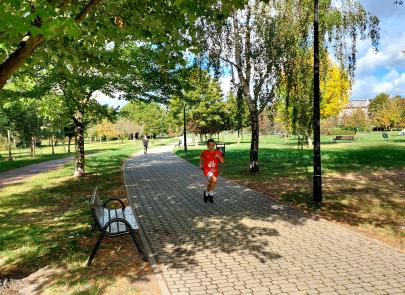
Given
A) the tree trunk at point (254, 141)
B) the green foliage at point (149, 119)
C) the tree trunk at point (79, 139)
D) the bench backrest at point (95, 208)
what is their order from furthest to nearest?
1. the green foliage at point (149, 119)
2. the tree trunk at point (79, 139)
3. the tree trunk at point (254, 141)
4. the bench backrest at point (95, 208)

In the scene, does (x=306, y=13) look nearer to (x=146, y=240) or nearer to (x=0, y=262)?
(x=146, y=240)

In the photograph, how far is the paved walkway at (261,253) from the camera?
5.23m

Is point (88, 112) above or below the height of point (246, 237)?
above

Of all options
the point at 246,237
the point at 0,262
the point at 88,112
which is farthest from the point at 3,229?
the point at 88,112

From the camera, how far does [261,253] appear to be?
650 cm

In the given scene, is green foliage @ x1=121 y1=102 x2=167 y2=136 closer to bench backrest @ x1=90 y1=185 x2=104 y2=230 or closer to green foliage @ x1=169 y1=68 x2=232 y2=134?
green foliage @ x1=169 y1=68 x2=232 y2=134

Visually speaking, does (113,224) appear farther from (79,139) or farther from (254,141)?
(79,139)

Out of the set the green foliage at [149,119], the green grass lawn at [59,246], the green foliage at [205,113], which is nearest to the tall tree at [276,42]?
the green grass lawn at [59,246]

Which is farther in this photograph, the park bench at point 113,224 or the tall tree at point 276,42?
the tall tree at point 276,42

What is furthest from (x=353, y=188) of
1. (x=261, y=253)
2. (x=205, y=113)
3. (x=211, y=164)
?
(x=205, y=113)

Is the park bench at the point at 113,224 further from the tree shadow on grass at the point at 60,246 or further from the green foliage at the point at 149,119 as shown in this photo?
the green foliage at the point at 149,119

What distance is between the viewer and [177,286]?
207 inches

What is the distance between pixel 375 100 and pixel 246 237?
13066 cm

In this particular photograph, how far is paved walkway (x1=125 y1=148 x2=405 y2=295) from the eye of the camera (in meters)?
5.23
